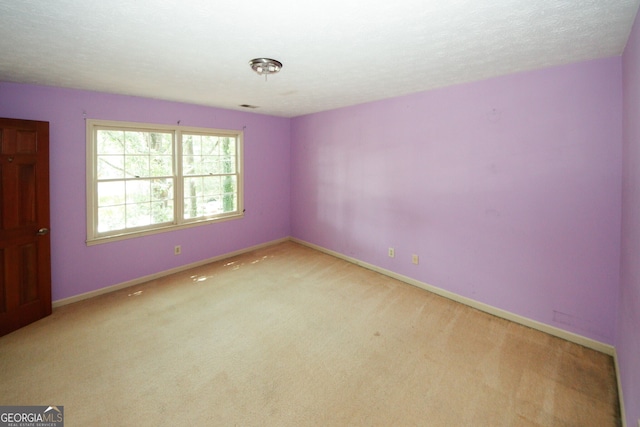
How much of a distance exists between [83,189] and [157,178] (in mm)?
808

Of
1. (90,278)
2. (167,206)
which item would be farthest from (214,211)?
(90,278)

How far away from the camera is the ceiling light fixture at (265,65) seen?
7.38 feet

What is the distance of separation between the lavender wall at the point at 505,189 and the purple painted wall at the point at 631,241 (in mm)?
210

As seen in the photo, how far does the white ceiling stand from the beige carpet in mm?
2361

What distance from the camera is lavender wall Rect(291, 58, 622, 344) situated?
7.71 ft

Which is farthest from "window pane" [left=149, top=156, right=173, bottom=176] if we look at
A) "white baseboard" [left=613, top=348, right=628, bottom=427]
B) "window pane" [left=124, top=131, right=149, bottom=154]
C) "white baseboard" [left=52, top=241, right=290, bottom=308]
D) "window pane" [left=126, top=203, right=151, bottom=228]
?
"white baseboard" [left=613, top=348, right=628, bottom=427]

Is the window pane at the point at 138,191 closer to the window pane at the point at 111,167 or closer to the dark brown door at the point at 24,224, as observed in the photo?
the window pane at the point at 111,167

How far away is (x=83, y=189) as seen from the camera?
325 centimetres

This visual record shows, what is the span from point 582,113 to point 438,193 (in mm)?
1404

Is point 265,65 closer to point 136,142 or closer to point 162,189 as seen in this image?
point 136,142

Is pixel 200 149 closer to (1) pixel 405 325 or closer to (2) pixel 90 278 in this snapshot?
(2) pixel 90 278

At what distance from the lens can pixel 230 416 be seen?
1798mm

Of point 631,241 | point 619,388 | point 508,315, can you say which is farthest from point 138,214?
point 619,388

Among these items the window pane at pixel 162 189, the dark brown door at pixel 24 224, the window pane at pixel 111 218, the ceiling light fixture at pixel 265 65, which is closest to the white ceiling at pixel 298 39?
the ceiling light fixture at pixel 265 65
